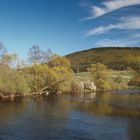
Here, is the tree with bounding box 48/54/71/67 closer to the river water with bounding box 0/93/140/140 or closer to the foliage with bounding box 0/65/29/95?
the foliage with bounding box 0/65/29/95

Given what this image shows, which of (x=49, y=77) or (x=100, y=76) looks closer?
(x=49, y=77)

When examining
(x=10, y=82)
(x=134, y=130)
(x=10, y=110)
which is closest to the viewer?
(x=134, y=130)

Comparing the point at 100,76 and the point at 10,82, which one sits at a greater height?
the point at 100,76

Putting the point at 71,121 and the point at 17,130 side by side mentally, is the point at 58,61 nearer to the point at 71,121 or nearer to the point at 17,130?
the point at 71,121

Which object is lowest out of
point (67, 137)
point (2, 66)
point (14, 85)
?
point (67, 137)

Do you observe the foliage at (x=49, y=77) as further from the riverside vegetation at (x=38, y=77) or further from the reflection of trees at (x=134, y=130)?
the reflection of trees at (x=134, y=130)

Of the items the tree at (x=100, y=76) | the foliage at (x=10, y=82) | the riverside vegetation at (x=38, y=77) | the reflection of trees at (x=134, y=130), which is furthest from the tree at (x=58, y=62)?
the reflection of trees at (x=134, y=130)

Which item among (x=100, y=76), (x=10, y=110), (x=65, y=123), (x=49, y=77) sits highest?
(x=100, y=76)

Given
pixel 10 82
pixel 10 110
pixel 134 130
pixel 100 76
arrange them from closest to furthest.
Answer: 1. pixel 134 130
2. pixel 10 110
3. pixel 10 82
4. pixel 100 76

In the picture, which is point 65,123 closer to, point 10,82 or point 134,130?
point 134,130

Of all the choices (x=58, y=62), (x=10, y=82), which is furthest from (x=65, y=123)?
(x=58, y=62)

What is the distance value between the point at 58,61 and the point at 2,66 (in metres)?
23.1

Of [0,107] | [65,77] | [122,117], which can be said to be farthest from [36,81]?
[122,117]

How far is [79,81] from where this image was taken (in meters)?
96.4
